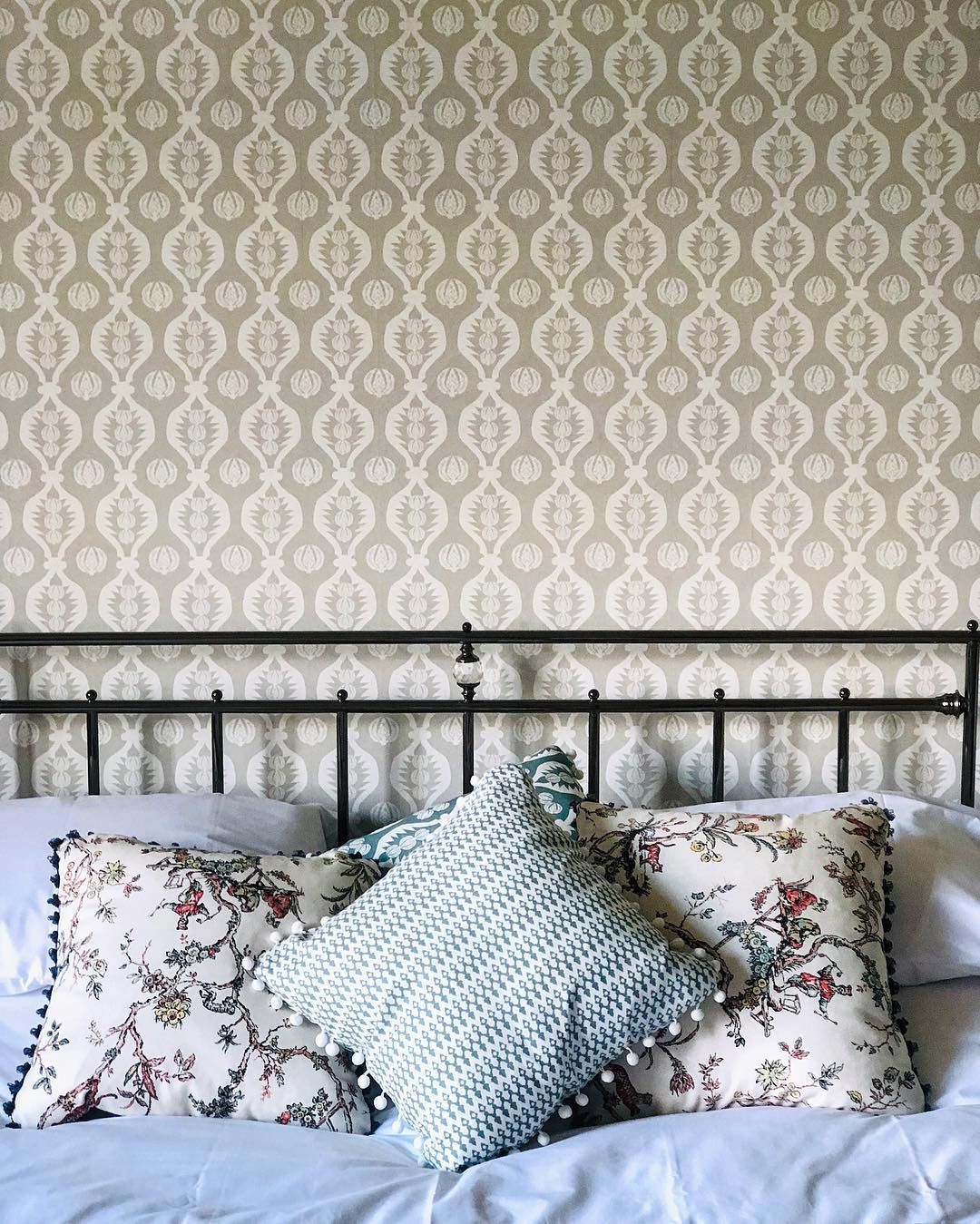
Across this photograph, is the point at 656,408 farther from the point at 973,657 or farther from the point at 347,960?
the point at 347,960

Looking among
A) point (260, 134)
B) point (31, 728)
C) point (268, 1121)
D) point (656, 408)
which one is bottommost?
point (268, 1121)

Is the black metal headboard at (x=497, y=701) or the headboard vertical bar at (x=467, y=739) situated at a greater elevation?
the black metal headboard at (x=497, y=701)

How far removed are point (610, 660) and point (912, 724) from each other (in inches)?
21.9

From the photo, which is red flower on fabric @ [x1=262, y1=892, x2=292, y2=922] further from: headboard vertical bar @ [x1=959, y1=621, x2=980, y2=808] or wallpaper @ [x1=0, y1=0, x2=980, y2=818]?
headboard vertical bar @ [x1=959, y1=621, x2=980, y2=808]

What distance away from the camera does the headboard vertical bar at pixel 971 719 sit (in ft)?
5.93

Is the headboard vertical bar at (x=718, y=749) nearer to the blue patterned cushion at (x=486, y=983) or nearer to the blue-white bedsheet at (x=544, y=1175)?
the blue patterned cushion at (x=486, y=983)

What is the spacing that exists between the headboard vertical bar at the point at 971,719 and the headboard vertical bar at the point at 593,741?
0.66 metres

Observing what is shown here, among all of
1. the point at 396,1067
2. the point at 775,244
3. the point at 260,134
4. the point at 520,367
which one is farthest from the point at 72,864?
the point at 775,244

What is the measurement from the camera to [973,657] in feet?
5.93

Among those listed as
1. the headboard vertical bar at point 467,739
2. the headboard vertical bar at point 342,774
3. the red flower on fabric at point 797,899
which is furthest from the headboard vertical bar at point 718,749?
the headboard vertical bar at point 342,774

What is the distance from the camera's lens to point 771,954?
4.01ft

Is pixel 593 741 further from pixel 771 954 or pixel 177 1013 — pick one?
pixel 177 1013

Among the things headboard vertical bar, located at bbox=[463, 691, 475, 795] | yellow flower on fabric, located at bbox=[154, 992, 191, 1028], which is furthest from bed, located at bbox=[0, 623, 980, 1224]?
headboard vertical bar, located at bbox=[463, 691, 475, 795]

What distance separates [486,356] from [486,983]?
3.64 ft
